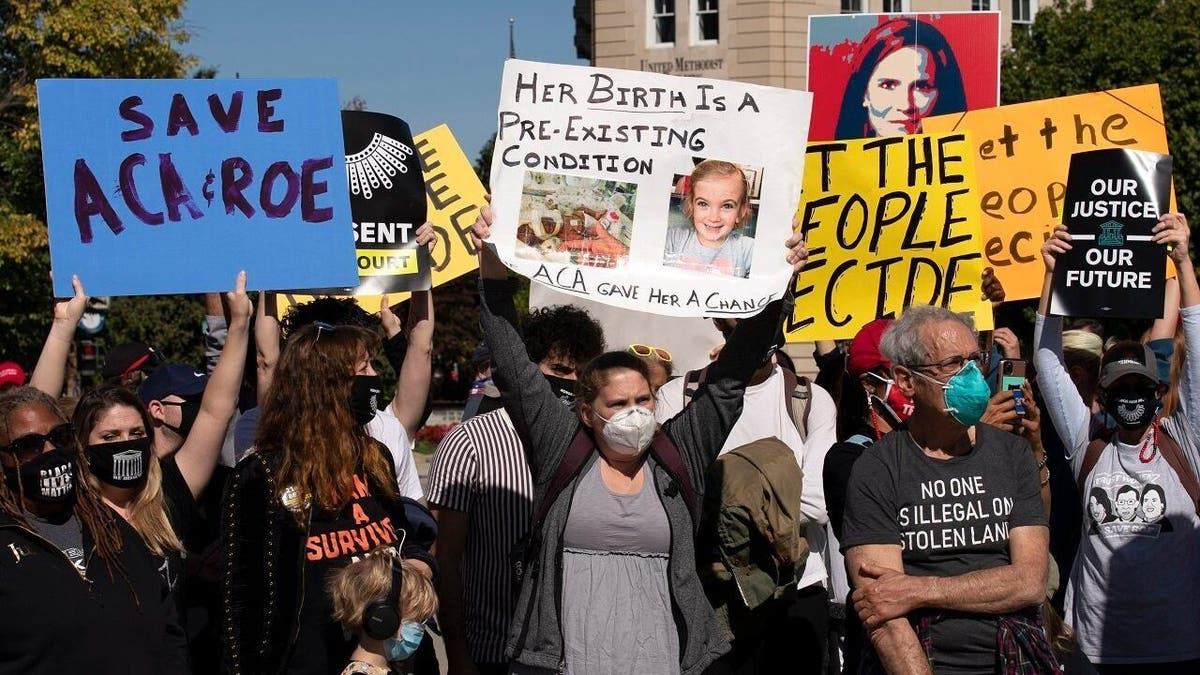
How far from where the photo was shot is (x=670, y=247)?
5094mm

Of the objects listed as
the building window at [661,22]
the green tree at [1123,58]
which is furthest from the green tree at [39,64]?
the green tree at [1123,58]

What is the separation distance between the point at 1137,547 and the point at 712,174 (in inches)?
86.2

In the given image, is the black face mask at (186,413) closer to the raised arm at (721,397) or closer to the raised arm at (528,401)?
the raised arm at (528,401)

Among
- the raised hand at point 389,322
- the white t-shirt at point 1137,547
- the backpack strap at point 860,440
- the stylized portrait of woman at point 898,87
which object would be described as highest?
the stylized portrait of woman at point 898,87

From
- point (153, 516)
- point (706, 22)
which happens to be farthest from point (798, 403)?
point (706, 22)

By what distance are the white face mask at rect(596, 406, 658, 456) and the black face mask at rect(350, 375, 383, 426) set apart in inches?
29.7

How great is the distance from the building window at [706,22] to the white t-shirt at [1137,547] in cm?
2888

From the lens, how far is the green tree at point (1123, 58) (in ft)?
97.1

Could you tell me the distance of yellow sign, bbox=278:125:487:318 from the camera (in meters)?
7.88

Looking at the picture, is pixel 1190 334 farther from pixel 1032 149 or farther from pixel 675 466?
pixel 1032 149

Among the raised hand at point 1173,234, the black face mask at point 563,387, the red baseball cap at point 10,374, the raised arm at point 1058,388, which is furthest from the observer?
the red baseball cap at point 10,374

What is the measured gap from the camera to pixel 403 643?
4473 mm

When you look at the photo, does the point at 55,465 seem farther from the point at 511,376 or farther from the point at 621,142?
the point at 621,142

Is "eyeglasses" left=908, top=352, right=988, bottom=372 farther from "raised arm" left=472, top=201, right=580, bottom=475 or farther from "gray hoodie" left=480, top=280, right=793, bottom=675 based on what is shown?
"raised arm" left=472, top=201, right=580, bottom=475
